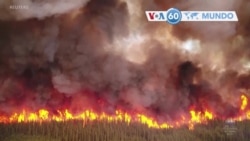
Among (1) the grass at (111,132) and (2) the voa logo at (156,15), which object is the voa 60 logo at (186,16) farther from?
(1) the grass at (111,132)

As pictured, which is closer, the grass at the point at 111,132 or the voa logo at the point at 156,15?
the grass at the point at 111,132

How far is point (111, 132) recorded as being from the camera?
8.71 ft

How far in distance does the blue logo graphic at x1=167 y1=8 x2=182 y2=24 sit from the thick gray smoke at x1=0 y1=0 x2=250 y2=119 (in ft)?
0.15

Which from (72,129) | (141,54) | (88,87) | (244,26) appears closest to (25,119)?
(72,129)

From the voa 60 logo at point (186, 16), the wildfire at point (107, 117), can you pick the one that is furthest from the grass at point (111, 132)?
the voa 60 logo at point (186, 16)

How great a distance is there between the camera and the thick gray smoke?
2.63 m

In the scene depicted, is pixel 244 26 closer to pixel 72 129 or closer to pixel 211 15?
pixel 211 15

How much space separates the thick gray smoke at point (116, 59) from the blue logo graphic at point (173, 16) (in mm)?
45

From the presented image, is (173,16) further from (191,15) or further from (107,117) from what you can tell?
(107,117)

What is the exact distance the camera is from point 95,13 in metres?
2.69

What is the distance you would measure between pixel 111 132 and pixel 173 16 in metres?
0.97

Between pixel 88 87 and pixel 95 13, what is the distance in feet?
1.79

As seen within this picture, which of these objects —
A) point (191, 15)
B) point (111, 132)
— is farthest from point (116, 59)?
point (191, 15)

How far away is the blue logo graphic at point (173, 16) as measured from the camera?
8.95 feet
